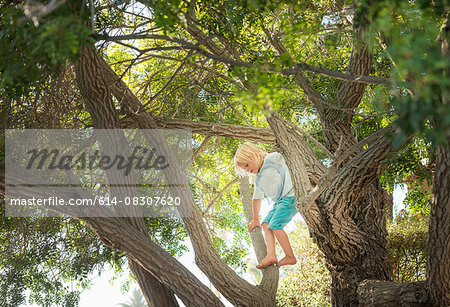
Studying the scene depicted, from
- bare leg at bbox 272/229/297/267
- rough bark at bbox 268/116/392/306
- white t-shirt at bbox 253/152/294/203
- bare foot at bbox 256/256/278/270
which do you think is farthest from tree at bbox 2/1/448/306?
bare leg at bbox 272/229/297/267

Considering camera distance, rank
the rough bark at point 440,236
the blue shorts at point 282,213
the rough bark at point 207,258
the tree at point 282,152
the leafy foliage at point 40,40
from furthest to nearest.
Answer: the blue shorts at point 282,213 → the rough bark at point 207,258 → the tree at point 282,152 → the rough bark at point 440,236 → the leafy foliage at point 40,40

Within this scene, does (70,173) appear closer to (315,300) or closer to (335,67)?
(335,67)

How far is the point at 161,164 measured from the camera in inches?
192

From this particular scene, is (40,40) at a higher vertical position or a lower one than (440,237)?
higher

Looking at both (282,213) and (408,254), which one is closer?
(282,213)

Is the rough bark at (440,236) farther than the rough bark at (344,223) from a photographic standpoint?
No

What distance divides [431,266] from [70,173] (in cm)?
345

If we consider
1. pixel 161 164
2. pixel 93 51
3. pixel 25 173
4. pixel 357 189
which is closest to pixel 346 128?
pixel 357 189

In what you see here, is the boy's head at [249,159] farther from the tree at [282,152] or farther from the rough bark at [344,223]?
the rough bark at [344,223]

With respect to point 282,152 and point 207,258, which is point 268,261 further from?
point 282,152

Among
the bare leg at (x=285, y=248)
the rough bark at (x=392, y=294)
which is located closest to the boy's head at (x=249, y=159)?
the bare leg at (x=285, y=248)

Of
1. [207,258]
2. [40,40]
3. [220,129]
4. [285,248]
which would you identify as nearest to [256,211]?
[285,248]

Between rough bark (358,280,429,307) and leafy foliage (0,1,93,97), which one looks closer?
leafy foliage (0,1,93,97)

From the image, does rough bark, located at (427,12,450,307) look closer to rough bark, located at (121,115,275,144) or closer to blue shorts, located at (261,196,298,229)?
blue shorts, located at (261,196,298,229)
